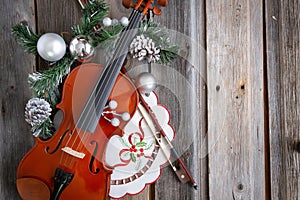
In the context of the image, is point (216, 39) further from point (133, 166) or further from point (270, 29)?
point (133, 166)

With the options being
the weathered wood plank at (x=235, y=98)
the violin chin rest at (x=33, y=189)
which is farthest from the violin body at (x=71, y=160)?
the weathered wood plank at (x=235, y=98)

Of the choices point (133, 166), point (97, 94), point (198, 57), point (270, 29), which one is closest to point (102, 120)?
point (97, 94)

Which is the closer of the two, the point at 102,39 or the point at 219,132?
the point at 102,39

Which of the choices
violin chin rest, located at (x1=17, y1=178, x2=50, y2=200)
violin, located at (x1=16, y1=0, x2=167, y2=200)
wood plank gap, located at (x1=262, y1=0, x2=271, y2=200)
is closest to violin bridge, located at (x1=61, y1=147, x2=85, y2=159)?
violin, located at (x1=16, y1=0, x2=167, y2=200)

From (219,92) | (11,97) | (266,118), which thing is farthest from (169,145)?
(11,97)

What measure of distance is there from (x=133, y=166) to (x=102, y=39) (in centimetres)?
35

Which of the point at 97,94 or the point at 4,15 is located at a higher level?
the point at 4,15

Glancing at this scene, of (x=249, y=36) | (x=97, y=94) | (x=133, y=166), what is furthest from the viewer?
(x=249, y=36)

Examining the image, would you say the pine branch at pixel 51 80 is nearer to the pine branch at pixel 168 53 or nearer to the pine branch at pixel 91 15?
the pine branch at pixel 91 15

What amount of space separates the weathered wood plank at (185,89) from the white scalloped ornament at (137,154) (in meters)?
0.05

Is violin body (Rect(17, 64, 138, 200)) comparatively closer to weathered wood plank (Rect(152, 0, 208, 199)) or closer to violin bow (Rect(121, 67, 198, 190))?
violin bow (Rect(121, 67, 198, 190))

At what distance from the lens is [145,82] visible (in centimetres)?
97

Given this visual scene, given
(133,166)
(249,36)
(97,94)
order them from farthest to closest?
(249,36) → (133,166) → (97,94)

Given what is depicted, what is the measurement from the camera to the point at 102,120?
931mm
